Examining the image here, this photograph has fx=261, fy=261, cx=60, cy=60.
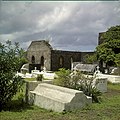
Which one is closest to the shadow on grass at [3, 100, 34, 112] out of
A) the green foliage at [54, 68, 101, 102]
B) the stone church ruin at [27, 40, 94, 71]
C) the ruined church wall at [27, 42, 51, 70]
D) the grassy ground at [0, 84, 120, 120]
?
the grassy ground at [0, 84, 120, 120]

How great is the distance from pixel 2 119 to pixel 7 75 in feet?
6.46

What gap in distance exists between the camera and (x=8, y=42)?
919 centimetres

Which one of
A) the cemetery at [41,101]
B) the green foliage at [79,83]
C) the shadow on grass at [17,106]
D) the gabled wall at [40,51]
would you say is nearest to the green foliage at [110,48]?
the gabled wall at [40,51]

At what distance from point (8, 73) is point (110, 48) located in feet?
58.5

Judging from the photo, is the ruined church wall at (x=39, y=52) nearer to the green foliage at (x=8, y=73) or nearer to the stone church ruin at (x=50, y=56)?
the stone church ruin at (x=50, y=56)

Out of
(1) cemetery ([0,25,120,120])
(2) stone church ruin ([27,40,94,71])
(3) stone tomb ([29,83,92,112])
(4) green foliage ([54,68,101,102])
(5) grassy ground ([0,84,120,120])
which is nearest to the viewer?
(5) grassy ground ([0,84,120,120])

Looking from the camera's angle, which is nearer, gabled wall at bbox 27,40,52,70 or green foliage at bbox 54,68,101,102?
green foliage at bbox 54,68,101,102

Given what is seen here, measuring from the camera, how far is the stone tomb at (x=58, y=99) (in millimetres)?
8414

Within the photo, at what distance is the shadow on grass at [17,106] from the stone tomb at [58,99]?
355 millimetres

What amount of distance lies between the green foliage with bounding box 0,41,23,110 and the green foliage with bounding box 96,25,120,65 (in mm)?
16616

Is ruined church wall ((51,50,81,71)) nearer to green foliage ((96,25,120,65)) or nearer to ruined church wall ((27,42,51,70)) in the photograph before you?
ruined church wall ((27,42,51,70))

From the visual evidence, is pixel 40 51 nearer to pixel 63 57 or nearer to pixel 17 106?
pixel 63 57

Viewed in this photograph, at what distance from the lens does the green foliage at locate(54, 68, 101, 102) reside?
1084 cm

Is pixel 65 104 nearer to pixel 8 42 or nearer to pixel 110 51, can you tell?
pixel 8 42
